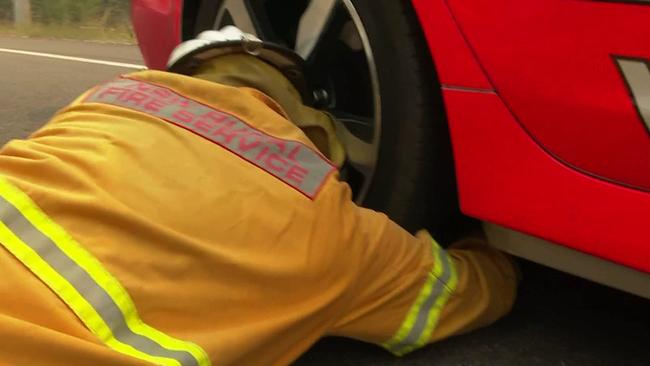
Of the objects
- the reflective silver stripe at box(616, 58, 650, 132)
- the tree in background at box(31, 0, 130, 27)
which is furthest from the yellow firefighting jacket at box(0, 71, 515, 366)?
the tree in background at box(31, 0, 130, 27)

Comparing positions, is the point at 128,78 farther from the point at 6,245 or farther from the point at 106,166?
the point at 6,245

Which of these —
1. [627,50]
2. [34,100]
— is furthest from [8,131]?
[627,50]

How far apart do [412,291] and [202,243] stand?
503 mm

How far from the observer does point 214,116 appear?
154 centimetres

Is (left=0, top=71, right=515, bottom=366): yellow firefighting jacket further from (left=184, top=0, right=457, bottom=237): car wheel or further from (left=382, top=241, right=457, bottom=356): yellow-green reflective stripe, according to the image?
(left=184, top=0, right=457, bottom=237): car wheel

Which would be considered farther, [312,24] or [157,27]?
[157,27]

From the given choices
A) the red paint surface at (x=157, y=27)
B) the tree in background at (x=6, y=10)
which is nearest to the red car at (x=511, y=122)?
the red paint surface at (x=157, y=27)

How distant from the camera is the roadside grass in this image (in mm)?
10602

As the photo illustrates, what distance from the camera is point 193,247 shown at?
1305 millimetres

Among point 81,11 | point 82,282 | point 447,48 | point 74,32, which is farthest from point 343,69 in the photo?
point 81,11

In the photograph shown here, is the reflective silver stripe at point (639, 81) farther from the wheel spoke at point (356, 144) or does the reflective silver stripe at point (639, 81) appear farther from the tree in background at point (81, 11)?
the tree in background at point (81, 11)

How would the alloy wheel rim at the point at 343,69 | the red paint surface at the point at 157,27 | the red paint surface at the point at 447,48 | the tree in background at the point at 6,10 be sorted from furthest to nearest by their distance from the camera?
1. the tree in background at the point at 6,10
2. the red paint surface at the point at 157,27
3. the alloy wheel rim at the point at 343,69
4. the red paint surface at the point at 447,48

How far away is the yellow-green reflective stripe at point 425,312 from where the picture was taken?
165 cm

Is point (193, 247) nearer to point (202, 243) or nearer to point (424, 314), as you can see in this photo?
point (202, 243)
